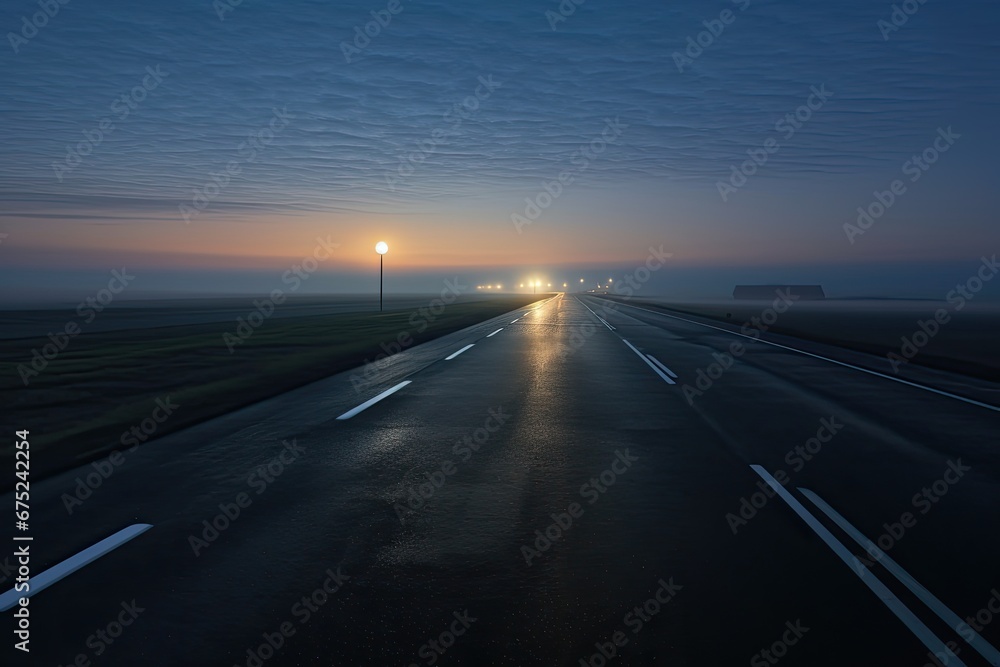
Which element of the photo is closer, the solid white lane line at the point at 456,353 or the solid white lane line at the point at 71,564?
the solid white lane line at the point at 71,564

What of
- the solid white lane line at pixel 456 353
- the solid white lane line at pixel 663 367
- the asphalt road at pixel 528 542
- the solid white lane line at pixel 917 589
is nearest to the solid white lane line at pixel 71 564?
the asphalt road at pixel 528 542

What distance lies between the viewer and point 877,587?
4629mm

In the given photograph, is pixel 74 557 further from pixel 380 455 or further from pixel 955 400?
pixel 955 400

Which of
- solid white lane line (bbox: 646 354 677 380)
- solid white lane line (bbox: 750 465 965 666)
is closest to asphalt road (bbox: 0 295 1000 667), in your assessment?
solid white lane line (bbox: 750 465 965 666)

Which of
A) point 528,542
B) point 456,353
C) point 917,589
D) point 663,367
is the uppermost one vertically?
point 456,353

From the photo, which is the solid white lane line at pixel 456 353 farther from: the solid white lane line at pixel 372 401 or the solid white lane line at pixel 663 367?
the solid white lane line at pixel 663 367

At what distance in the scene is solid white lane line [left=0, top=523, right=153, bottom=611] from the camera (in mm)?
4352

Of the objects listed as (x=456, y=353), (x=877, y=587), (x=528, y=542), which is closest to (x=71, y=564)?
(x=528, y=542)

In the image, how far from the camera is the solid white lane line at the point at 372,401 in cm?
1070

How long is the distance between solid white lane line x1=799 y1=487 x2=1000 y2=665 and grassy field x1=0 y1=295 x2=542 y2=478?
769 centimetres

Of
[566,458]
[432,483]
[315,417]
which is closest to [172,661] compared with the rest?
[432,483]

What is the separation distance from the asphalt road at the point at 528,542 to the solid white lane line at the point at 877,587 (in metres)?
0.02

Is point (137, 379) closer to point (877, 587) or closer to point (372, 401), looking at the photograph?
point (372, 401)

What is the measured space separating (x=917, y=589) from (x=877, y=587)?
0.84 feet
